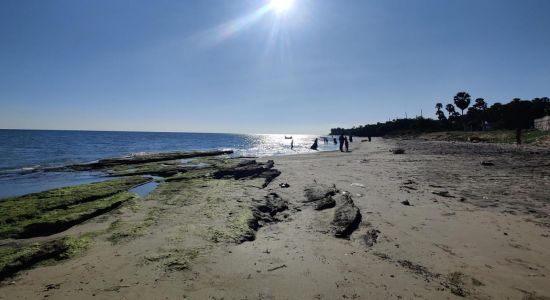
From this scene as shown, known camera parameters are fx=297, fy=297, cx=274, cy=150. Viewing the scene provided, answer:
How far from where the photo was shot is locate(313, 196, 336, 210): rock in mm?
11141

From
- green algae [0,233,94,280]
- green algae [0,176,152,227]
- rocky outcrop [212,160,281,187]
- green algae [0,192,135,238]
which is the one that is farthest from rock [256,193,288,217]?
green algae [0,176,152,227]

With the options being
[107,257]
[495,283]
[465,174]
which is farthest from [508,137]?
[107,257]

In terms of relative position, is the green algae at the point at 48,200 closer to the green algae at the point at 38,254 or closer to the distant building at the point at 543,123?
the green algae at the point at 38,254

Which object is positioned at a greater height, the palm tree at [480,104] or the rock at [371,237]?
the palm tree at [480,104]

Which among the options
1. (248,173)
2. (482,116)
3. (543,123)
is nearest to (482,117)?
(482,116)

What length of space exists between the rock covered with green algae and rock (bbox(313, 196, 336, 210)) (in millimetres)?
8567

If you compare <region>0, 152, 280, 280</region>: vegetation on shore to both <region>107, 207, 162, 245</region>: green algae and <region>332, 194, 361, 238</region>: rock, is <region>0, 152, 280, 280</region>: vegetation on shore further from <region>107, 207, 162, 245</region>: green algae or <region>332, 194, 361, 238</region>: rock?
<region>332, 194, 361, 238</region>: rock

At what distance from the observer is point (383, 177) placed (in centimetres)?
1841

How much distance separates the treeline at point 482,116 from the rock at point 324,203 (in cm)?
5522

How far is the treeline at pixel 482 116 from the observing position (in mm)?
79000

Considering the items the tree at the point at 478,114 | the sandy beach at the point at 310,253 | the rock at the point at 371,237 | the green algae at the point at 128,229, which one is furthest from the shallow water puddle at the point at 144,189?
the tree at the point at 478,114

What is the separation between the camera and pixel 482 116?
105750mm

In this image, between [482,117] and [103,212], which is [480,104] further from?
[103,212]

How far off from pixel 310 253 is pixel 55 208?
35.1 ft
